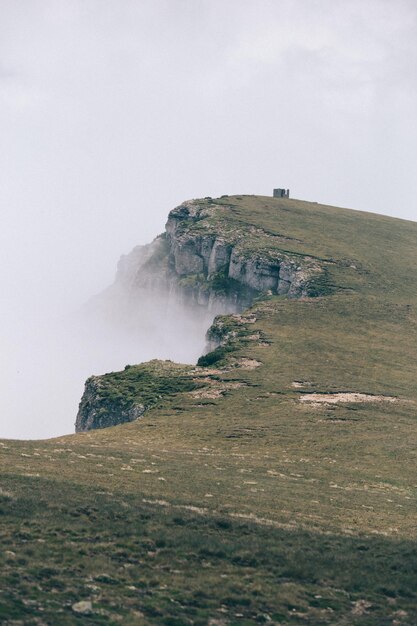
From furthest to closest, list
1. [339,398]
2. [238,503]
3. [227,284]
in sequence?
[227,284] < [339,398] < [238,503]

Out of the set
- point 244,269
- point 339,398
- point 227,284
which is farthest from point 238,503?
point 227,284

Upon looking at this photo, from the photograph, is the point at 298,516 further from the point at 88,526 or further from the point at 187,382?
the point at 187,382

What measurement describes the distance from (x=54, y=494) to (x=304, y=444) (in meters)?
44.9

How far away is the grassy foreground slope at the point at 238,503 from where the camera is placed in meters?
38.8

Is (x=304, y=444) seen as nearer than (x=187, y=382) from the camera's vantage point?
Yes

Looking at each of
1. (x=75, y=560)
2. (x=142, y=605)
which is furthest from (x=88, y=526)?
(x=142, y=605)

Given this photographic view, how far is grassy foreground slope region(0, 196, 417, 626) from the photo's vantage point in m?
38.8

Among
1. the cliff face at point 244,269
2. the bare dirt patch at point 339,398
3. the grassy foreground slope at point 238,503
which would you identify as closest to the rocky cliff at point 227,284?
the cliff face at point 244,269

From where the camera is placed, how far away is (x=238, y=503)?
5828 cm

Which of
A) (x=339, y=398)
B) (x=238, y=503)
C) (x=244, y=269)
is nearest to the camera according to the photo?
(x=238, y=503)

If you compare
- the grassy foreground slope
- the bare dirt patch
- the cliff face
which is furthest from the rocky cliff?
the bare dirt patch

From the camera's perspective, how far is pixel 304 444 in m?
92.9

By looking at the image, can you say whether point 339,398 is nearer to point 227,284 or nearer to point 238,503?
point 238,503

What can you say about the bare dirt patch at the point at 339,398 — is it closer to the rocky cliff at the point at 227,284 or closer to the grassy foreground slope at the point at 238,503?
the grassy foreground slope at the point at 238,503
